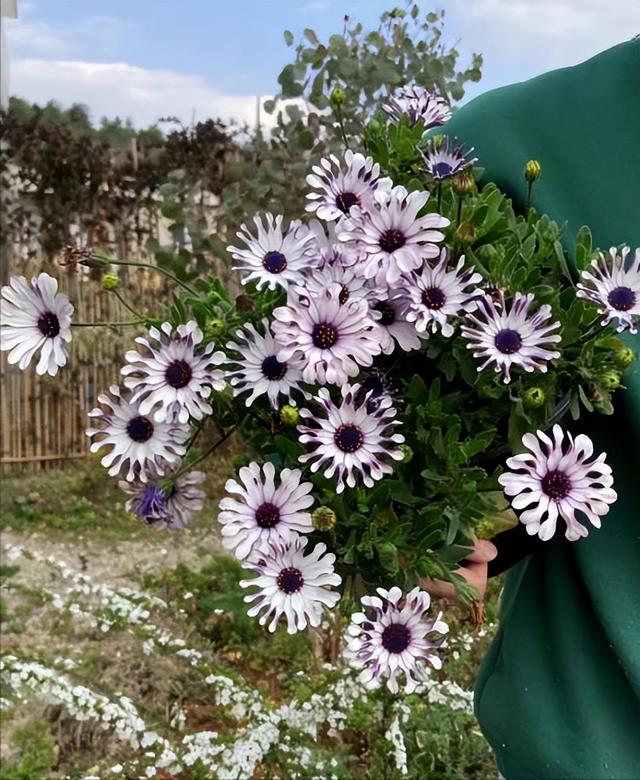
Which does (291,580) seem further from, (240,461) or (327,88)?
(327,88)

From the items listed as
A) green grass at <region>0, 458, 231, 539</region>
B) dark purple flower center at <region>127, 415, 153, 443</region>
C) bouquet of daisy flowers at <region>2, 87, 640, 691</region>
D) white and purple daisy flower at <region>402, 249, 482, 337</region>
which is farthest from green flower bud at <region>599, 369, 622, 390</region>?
green grass at <region>0, 458, 231, 539</region>

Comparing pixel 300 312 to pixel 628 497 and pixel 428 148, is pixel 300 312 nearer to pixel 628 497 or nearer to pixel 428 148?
pixel 428 148

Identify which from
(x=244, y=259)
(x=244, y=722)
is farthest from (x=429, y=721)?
(x=244, y=259)

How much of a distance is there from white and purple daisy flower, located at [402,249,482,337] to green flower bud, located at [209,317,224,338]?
0.13 metres

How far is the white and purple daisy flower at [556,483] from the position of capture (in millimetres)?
581

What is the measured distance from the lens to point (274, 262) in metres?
0.62

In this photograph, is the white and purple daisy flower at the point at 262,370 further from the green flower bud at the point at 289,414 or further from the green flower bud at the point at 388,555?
the green flower bud at the point at 388,555

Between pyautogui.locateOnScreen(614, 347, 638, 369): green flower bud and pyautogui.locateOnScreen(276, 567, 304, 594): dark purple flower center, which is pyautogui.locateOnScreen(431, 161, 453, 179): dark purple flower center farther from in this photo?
pyautogui.locateOnScreen(276, 567, 304, 594): dark purple flower center

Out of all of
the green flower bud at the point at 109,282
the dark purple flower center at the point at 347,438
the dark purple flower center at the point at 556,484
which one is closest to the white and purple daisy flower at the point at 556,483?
the dark purple flower center at the point at 556,484

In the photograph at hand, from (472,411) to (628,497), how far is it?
0.73 feet

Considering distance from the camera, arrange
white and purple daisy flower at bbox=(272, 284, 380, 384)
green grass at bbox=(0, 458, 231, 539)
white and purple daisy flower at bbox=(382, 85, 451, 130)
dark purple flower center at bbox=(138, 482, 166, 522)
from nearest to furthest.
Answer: white and purple daisy flower at bbox=(272, 284, 380, 384)
dark purple flower center at bbox=(138, 482, 166, 522)
white and purple daisy flower at bbox=(382, 85, 451, 130)
green grass at bbox=(0, 458, 231, 539)

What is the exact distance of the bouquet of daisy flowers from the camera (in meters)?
0.58

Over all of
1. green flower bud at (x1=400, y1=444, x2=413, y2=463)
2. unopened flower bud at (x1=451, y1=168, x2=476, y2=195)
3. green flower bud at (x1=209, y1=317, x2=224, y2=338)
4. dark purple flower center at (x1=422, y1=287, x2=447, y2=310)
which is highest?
unopened flower bud at (x1=451, y1=168, x2=476, y2=195)

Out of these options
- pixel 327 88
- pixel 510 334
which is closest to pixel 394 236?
pixel 510 334
